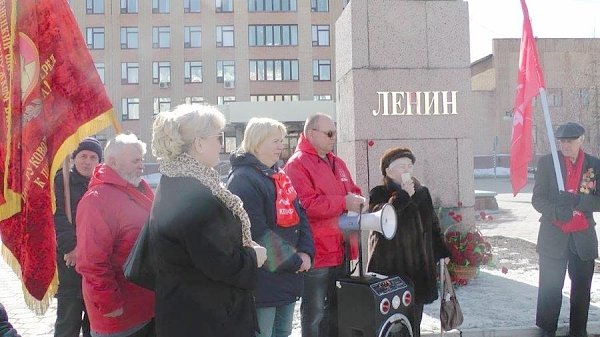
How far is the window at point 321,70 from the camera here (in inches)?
1855

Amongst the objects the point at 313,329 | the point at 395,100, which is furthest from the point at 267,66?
the point at 313,329

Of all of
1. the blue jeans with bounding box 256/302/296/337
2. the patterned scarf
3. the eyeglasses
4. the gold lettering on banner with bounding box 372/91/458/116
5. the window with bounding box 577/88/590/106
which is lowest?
the blue jeans with bounding box 256/302/296/337

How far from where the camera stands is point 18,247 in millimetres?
3121

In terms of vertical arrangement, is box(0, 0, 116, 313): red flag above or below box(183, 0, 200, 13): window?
below

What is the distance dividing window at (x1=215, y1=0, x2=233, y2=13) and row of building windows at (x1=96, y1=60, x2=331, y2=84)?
13.8 ft

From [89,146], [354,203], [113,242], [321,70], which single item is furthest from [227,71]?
[113,242]

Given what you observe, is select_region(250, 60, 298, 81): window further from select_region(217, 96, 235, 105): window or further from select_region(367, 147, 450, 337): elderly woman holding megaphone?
select_region(367, 147, 450, 337): elderly woman holding megaphone

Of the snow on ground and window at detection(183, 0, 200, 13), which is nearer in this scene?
the snow on ground

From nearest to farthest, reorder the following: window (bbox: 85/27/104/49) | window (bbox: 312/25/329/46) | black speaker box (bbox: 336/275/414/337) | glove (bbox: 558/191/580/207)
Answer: black speaker box (bbox: 336/275/414/337)
glove (bbox: 558/191/580/207)
window (bbox: 85/27/104/49)
window (bbox: 312/25/329/46)

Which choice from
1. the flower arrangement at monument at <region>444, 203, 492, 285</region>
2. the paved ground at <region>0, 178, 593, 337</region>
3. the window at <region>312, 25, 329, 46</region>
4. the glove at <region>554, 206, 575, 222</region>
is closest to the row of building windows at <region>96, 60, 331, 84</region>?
the window at <region>312, 25, 329, 46</region>

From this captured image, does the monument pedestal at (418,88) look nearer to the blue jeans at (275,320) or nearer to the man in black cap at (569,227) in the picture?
the man in black cap at (569,227)

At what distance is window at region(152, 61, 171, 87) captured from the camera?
46750 millimetres

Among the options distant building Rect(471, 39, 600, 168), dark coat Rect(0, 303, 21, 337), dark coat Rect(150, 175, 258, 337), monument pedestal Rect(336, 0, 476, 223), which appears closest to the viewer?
dark coat Rect(0, 303, 21, 337)

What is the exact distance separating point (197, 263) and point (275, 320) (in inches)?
56.8
